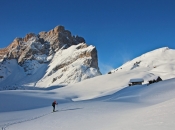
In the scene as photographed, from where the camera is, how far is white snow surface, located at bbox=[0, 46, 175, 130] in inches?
535

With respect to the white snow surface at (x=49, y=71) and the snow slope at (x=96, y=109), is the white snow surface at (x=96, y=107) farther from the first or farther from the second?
the white snow surface at (x=49, y=71)

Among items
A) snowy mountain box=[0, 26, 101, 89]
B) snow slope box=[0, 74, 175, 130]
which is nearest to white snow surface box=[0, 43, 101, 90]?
snowy mountain box=[0, 26, 101, 89]

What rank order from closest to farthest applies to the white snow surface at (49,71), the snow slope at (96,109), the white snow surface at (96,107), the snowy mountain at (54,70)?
the snow slope at (96,109) → the white snow surface at (96,107) → the white snow surface at (49,71) → the snowy mountain at (54,70)

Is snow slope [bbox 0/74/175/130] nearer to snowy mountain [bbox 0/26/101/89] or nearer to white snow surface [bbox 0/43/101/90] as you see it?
white snow surface [bbox 0/43/101/90]

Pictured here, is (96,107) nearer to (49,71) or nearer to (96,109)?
(96,109)

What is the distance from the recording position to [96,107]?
968 inches

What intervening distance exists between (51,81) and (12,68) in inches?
2239

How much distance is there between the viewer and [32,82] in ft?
540

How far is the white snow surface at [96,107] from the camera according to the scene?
1359 centimetres

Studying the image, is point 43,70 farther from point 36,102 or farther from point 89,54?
point 36,102

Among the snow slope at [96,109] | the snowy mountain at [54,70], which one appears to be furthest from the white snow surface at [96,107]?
the snowy mountain at [54,70]

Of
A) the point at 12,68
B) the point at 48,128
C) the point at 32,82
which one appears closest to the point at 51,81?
the point at 32,82

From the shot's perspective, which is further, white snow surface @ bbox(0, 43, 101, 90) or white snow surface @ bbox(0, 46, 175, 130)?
white snow surface @ bbox(0, 43, 101, 90)

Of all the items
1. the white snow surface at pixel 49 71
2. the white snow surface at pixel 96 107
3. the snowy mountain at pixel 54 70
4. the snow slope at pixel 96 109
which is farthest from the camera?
the snowy mountain at pixel 54 70
